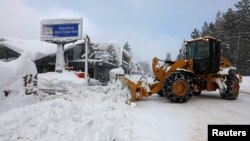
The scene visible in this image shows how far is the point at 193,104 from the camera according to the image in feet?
37.6

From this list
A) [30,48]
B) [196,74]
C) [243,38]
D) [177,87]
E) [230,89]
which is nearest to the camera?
[177,87]

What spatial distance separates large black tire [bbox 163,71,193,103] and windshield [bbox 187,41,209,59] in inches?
88.1

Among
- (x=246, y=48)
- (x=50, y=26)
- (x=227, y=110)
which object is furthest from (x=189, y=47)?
(x=246, y=48)

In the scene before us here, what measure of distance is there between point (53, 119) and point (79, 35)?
21489mm

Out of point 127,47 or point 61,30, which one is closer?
point 61,30

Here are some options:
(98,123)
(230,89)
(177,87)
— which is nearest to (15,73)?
(98,123)

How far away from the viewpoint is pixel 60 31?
1094 inches

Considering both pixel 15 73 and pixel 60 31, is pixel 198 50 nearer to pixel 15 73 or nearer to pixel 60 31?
pixel 15 73

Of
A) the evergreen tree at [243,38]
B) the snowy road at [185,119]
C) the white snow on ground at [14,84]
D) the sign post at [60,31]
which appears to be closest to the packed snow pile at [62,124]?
the snowy road at [185,119]

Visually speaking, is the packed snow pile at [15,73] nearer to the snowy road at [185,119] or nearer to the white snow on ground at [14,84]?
the white snow on ground at [14,84]

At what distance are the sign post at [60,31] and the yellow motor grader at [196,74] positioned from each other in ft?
51.3

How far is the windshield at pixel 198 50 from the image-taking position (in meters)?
13.2

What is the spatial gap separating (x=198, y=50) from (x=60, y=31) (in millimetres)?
17809

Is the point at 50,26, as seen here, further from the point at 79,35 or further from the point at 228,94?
the point at 228,94
